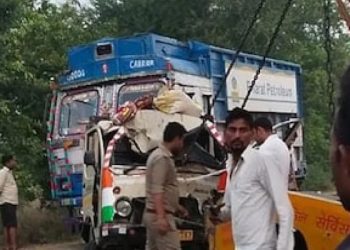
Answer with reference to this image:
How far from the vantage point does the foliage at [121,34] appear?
1844 centimetres

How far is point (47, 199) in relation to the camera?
1880 cm

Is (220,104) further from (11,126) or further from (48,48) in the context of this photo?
(48,48)

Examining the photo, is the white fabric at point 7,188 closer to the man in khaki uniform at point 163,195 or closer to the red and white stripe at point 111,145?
the red and white stripe at point 111,145

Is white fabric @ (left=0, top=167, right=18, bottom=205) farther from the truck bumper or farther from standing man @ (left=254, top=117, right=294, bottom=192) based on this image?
standing man @ (left=254, top=117, right=294, bottom=192)

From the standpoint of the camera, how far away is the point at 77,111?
15.6 m

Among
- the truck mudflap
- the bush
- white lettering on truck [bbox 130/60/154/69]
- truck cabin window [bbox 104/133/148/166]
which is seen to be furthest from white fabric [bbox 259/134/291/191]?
the bush

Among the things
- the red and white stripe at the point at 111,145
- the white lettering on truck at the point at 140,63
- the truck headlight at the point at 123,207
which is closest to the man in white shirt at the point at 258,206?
the truck headlight at the point at 123,207

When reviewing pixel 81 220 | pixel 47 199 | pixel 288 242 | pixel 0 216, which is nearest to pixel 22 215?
pixel 47 199

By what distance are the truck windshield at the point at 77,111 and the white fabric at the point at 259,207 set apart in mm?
9292

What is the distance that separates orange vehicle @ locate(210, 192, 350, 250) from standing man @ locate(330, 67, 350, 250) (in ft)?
20.2

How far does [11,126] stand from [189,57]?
4107mm

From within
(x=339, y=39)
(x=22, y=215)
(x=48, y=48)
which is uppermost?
(x=339, y=39)

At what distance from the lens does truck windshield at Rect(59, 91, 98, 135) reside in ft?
50.5

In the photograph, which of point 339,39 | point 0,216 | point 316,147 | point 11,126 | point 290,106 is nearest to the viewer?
point 0,216
